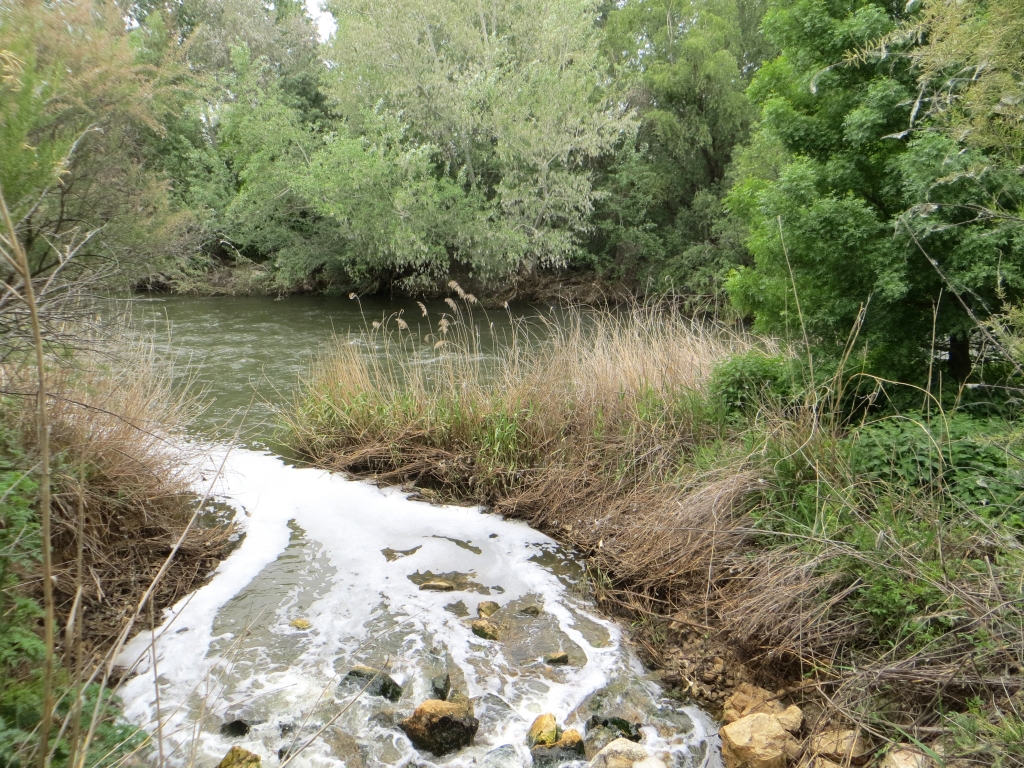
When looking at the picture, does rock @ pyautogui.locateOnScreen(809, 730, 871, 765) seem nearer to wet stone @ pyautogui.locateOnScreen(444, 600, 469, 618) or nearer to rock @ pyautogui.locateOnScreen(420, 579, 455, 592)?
wet stone @ pyautogui.locateOnScreen(444, 600, 469, 618)

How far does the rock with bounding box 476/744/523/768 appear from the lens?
294cm

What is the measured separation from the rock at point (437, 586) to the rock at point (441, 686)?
2.91ft

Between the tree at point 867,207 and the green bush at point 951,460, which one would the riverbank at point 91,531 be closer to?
the green bush at point 951,460

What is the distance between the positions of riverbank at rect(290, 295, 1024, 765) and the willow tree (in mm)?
9734

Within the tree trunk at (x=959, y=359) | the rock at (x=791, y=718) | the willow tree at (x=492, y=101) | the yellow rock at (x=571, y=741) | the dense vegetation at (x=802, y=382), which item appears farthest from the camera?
the willow tree at (x=492, y=101)

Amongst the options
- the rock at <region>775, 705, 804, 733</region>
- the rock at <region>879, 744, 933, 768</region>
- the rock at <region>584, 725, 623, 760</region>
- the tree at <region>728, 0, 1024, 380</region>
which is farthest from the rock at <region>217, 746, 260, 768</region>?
the tree at <region>728, 0, 1024, 380</region>

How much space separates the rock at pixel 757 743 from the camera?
2732 mm

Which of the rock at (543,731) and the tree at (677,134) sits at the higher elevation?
the tree at (677,134)

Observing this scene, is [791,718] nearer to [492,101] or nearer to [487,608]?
[487,608]

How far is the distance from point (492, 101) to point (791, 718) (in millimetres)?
14196

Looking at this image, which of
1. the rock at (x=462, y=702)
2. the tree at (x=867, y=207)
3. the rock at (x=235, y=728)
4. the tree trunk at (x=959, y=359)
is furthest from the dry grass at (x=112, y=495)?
the tree trunk at (x=959, y=359)

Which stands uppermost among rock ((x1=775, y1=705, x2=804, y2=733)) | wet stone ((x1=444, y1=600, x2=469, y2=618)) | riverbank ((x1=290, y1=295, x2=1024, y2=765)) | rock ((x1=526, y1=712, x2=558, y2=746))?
riverbank ((x1=290, y1=295, x2=1024, y2=765))

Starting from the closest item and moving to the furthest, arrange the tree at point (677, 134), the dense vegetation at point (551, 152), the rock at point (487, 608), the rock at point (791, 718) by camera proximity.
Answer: the rock at point (791, 718), the dense vegetation at point (551, 152), the rock at point (487, 608), the tree at point (677, 134)

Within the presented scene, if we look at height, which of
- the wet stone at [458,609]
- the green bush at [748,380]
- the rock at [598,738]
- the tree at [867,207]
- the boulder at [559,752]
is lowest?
the rock at [598,738]
